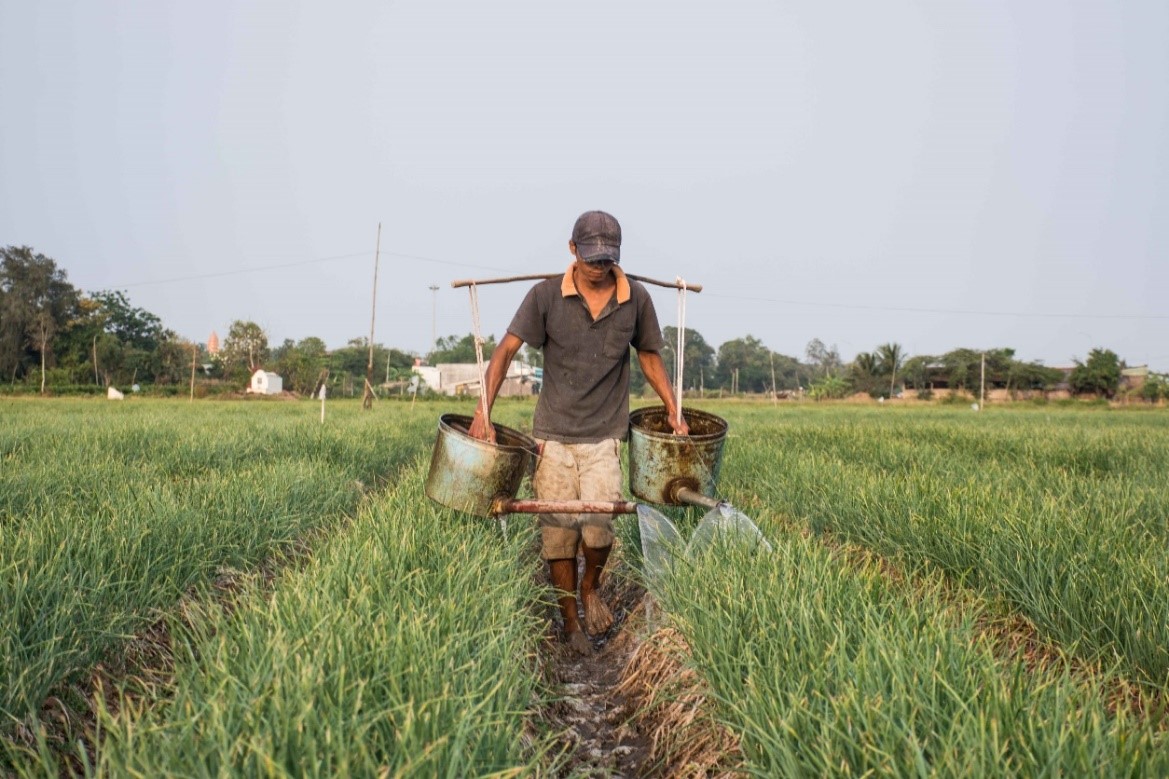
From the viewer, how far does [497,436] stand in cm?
343

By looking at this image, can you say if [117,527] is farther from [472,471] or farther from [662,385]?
[662,385]

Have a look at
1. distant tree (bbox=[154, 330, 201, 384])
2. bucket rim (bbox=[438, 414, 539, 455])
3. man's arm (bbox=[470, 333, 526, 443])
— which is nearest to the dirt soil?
bucket rim (bbox=[438, 414, 539, 455])

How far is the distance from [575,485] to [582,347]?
63cm

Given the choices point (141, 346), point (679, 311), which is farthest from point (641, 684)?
point (141, 346)

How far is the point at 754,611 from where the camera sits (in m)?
2.16

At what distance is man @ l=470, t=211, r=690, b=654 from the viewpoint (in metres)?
3.21

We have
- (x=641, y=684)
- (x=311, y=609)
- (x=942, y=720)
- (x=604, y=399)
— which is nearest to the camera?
(x=942, y=720)

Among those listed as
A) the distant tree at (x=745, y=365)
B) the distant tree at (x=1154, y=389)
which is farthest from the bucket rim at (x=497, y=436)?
the distant tree at (x=745, y=365)

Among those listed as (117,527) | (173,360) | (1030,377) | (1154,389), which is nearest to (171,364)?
(173,360)

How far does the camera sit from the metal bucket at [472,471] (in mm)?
2930

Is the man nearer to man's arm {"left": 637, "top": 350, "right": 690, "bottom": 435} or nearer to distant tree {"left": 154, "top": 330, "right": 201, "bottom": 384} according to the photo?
man's arm {"left": 637, "top": 350, "right": 690, "bottom": 435}

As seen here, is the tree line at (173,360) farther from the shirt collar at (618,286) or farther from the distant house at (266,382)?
the shirt collar at (618,286)

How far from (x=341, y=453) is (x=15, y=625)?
5435mm

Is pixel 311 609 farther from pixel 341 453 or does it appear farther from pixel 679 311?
pixel 341 453
